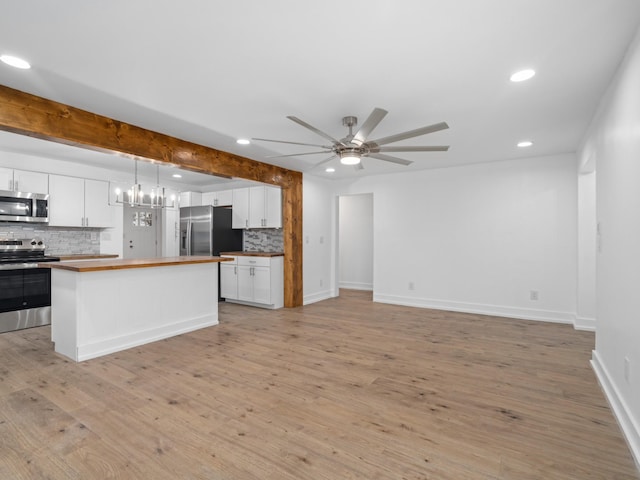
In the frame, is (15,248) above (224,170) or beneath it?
beneath

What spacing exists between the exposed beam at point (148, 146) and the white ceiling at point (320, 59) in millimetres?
133

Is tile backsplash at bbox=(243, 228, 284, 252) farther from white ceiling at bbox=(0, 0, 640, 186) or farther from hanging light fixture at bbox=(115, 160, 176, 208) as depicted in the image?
white ceiling at bbox=(0, 0, 640, 186)

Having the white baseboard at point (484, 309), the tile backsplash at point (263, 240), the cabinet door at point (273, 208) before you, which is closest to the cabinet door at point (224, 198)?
the tile backsplash at point (263, 240)

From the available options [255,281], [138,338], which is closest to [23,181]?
[138,338]

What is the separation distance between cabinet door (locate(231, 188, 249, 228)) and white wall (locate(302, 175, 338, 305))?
1.13 meters

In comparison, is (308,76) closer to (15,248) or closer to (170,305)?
(170,305)

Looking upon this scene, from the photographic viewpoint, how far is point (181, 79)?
2586 mm

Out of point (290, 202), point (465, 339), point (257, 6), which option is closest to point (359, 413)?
point (465, 339)

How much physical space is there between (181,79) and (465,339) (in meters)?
3.89

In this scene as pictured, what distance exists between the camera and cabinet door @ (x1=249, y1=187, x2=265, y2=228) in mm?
6242

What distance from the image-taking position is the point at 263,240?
270 inches

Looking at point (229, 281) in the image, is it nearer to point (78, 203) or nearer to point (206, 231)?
point (206, 231)

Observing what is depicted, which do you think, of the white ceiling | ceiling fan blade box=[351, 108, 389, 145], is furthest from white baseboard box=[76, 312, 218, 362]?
ceiling fan blade box=[351, 108, 389, 145]

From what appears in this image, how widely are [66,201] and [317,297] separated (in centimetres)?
433
